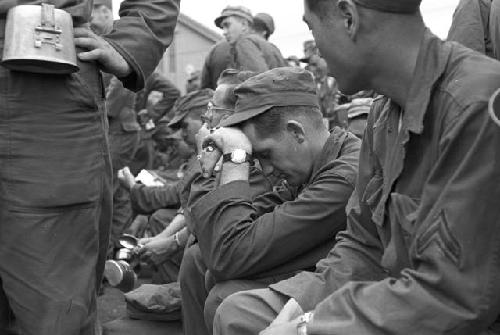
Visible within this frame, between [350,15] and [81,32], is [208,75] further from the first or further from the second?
[350,15]

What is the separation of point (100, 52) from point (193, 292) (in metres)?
1.17

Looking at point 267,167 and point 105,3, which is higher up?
point 267,167

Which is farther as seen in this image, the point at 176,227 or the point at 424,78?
the point at 176,227

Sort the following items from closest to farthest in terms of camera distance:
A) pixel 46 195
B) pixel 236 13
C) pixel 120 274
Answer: pixel 46 195, pixel 120 274, pixel 236 13

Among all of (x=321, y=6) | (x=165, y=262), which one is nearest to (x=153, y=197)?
(x=165, y=262)

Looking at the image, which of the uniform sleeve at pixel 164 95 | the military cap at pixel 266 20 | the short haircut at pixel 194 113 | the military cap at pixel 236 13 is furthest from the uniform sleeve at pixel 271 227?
the military cap at pixel 266 20

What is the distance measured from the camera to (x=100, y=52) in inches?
119

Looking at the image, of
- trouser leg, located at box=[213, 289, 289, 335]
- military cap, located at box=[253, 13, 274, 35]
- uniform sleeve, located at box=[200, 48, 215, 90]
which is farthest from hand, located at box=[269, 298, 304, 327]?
military cap, located at box=[253, 13, 274, 35]

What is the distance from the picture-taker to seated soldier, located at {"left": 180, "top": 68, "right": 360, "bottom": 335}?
3010 mm

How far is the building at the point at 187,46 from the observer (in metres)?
17.2

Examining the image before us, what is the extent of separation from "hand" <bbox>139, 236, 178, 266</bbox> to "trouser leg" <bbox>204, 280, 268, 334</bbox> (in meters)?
1.59

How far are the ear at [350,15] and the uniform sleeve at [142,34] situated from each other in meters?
1.28


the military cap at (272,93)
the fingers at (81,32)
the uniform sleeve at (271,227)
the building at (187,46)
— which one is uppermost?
the fingers at (81,32)

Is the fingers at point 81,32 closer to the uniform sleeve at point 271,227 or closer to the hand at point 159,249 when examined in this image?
the uniform sleeve at point 271,227
